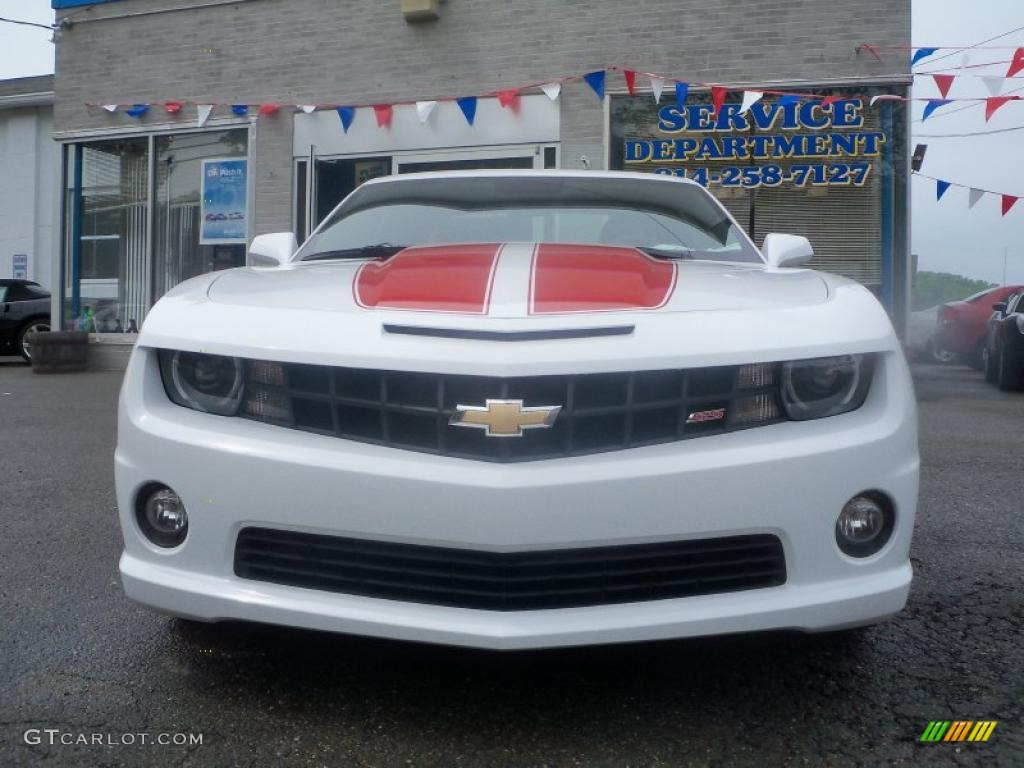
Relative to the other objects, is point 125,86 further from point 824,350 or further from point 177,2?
point 824,350

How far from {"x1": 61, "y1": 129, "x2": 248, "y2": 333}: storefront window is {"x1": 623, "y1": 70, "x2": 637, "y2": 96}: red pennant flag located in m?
4.56

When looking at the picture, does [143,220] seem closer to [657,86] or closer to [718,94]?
[657,86]

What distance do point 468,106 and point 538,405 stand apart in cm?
871

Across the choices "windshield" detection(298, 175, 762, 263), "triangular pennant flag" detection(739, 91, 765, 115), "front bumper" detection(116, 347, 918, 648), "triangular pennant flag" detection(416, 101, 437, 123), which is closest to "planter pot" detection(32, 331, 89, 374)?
"triangular pennant flag" detection(416, 101, 437, 123)

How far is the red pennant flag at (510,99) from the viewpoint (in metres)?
10.1

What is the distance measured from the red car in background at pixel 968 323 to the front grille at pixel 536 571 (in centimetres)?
1316

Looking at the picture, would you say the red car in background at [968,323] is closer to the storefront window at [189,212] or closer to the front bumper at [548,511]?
the storefront window at [189,212]

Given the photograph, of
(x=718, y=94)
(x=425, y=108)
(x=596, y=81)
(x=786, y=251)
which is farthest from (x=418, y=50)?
(x=786, y=251)

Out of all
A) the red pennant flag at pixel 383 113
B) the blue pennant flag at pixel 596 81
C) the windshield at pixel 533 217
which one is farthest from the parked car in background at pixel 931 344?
the windshield at pixel 533 217

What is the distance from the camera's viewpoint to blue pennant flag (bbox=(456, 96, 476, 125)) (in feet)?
33.3

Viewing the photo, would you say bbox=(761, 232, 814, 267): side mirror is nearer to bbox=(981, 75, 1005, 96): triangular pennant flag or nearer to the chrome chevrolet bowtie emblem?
the chrome chevrolet bowtie emblem

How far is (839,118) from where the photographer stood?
365 inches

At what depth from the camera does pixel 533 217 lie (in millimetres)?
3564

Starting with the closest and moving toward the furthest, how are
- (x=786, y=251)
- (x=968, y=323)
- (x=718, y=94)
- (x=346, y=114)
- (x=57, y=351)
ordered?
(x=786, y=251), (x=718, y=94), (x=346, y=114), (x=57, y=351), (x=968, y=323)
